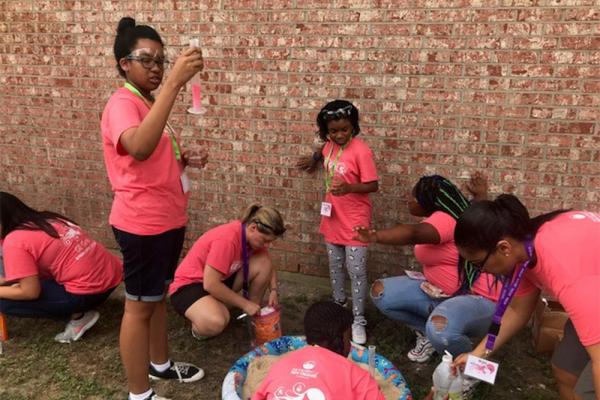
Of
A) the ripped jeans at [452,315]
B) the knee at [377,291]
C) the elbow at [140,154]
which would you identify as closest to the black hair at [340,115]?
the knee at [377,291]

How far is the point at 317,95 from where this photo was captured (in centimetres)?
383

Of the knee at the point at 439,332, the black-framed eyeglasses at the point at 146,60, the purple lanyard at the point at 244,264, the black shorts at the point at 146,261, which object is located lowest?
the knee at the point at 439,332

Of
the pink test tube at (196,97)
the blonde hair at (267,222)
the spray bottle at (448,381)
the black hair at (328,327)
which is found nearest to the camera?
the black hair at (328,327)

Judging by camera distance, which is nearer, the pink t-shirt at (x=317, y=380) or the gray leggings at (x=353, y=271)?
the pink t-shirt at (x=317, y=380)

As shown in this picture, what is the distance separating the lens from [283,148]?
13.3 ft

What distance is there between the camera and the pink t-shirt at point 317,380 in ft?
5.92

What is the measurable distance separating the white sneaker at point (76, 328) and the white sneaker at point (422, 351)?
2274 mm

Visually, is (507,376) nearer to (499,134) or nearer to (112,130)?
(499,134)

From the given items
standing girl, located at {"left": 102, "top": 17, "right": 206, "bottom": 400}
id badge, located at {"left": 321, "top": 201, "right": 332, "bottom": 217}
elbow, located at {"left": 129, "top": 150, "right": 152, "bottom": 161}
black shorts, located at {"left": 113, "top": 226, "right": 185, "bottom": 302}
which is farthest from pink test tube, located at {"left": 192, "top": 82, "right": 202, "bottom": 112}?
id badge, located at {"left": 321, "top": 201, "right": 332, "bottom": 217}

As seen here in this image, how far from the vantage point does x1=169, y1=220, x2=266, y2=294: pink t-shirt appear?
3.08 m

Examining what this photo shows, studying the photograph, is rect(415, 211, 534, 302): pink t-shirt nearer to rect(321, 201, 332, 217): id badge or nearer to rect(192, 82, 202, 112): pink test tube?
rect(321, 201, 332, 217): id badge

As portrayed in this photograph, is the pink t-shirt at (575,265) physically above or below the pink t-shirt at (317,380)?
above

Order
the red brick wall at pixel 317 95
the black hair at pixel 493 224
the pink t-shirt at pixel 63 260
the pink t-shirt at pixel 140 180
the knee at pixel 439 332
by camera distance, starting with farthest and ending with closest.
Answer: the red brick wall at pixel 317 95
the pink t-shirt at pixel 63 260
the knee at pixel 439 332
the pink t-shirt at pixel 140 180
the black hair at pixel 493 224

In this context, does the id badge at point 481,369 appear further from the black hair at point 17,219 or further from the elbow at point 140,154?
the black hair at point 17,219
